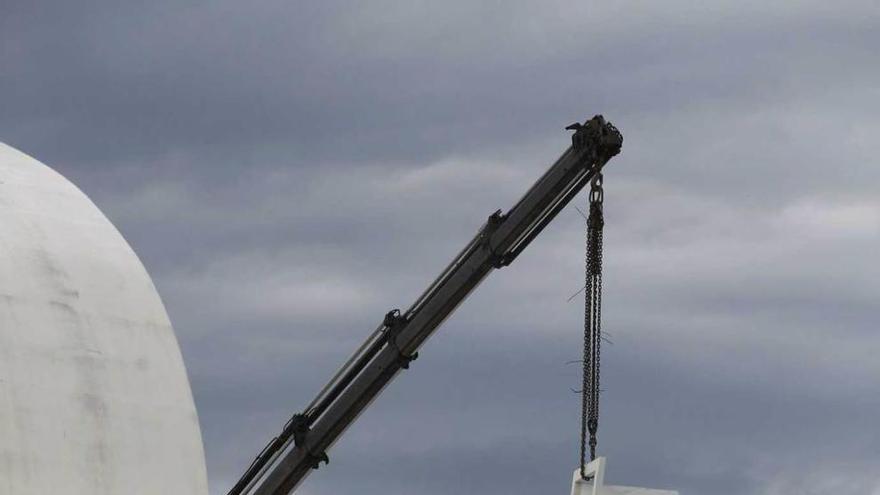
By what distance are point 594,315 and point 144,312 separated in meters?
7.14

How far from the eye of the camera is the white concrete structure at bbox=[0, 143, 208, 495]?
2875cm

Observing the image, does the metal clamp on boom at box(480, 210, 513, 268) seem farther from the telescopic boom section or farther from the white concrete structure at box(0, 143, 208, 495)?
the white concrete structure at box(0, 143, 208, 495)

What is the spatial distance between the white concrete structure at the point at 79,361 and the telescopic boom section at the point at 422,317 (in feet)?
10.1

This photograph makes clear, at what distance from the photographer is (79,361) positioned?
2981cm

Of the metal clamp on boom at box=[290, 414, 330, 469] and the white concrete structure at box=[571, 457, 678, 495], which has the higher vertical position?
the metal clamp on boom at box=[290, 414, 330, 469]

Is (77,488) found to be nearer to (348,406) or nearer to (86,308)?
(86,308)

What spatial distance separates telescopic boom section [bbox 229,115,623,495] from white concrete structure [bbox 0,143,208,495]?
309 centimetres

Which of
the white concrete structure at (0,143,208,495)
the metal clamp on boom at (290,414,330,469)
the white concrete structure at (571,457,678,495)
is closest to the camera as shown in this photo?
the white concrete structure at (571,457,678,495)

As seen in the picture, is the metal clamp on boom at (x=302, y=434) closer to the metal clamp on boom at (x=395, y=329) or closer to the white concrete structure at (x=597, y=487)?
the metal clamp on boom at (x=395, y=329)

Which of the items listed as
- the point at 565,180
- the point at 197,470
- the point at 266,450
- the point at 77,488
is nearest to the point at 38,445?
the point at 77,488

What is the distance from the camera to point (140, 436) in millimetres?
30609

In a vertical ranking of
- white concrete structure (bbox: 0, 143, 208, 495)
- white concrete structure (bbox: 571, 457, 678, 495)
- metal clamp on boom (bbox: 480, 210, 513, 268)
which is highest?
metal clamp on boom (bbox: 480, 210, 513, 268)

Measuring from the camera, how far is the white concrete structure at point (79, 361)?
28.8 m

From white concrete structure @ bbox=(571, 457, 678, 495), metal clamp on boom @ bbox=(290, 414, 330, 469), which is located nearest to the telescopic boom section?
metal clamp on boom @ bbox=(290, 414, 330, 469)
